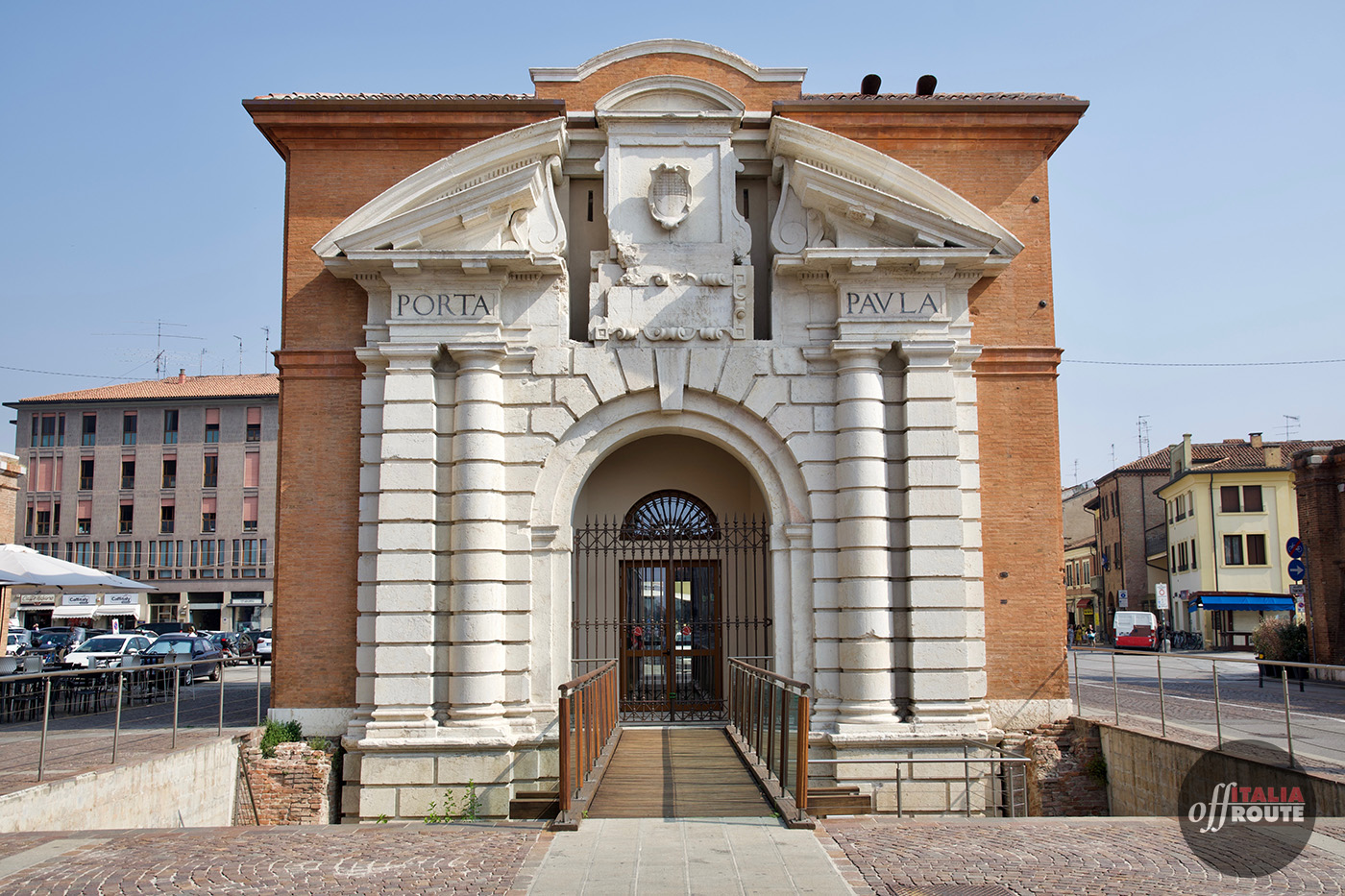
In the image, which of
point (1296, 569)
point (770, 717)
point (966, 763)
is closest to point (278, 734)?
point (770, 717)

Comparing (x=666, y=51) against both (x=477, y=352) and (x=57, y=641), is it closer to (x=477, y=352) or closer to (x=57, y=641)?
(x=477, y=352)

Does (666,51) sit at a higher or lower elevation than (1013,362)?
higher

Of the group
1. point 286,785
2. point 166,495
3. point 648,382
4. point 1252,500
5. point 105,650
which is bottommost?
point 286,785

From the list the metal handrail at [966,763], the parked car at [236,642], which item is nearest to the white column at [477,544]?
the metal handrail at [966,763]

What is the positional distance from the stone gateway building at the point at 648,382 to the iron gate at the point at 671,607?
2082mm

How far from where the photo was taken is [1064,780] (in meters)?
14.7

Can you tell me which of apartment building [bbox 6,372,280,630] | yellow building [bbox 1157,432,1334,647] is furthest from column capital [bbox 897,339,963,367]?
apartment building [bbox 6,372,280,630]

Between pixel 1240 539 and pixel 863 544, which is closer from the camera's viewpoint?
pixel 863 544

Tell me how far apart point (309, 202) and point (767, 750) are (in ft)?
32.8

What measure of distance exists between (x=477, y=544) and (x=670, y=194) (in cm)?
545

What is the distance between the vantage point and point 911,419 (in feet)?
48.0

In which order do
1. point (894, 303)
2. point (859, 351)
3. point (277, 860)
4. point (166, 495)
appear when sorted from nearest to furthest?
1. point (277, 860)
2. point (859, 351)
3. point (894, 303)
4. point (166, 495)

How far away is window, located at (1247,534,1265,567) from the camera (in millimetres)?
50250

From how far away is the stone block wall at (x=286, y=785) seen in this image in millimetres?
14133
